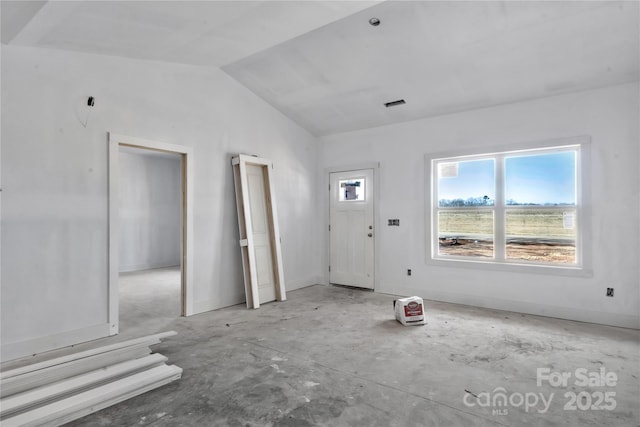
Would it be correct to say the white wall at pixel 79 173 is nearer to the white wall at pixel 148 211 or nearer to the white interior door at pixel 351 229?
the white interior door at pixel 351 229

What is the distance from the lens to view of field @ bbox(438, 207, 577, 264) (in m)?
4.42

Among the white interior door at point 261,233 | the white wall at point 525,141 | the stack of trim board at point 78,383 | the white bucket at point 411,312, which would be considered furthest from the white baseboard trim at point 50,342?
the white wall at point 525,141

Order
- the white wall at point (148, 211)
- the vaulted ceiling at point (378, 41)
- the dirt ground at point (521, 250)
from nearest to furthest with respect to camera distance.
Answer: the vaulted ceiling at point (378, 41) → the dirt ground at point (521, 250) → the white wall at point (148, 211)

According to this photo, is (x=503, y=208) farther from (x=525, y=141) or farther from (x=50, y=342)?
(x=50, y=342)

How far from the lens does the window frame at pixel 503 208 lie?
4199 millimetres

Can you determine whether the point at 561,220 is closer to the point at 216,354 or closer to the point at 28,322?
the point at 216,354

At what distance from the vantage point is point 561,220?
175 inches

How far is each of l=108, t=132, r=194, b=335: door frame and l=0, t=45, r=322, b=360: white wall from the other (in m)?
0.07

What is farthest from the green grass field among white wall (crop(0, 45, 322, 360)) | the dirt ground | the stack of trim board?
the stack of trim board

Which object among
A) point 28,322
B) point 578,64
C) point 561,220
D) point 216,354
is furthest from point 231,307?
point 578,64

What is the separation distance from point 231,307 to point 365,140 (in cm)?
360

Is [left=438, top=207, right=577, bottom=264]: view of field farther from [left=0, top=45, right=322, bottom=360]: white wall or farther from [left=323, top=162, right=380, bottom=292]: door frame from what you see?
[left=0, top=45, right=322, bottom=360]: white wall

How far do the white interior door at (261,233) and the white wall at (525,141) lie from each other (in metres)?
1.80

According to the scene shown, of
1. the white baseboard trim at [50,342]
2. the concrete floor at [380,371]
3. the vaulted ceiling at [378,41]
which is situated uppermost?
the vaulted ceiling at [378,41]
